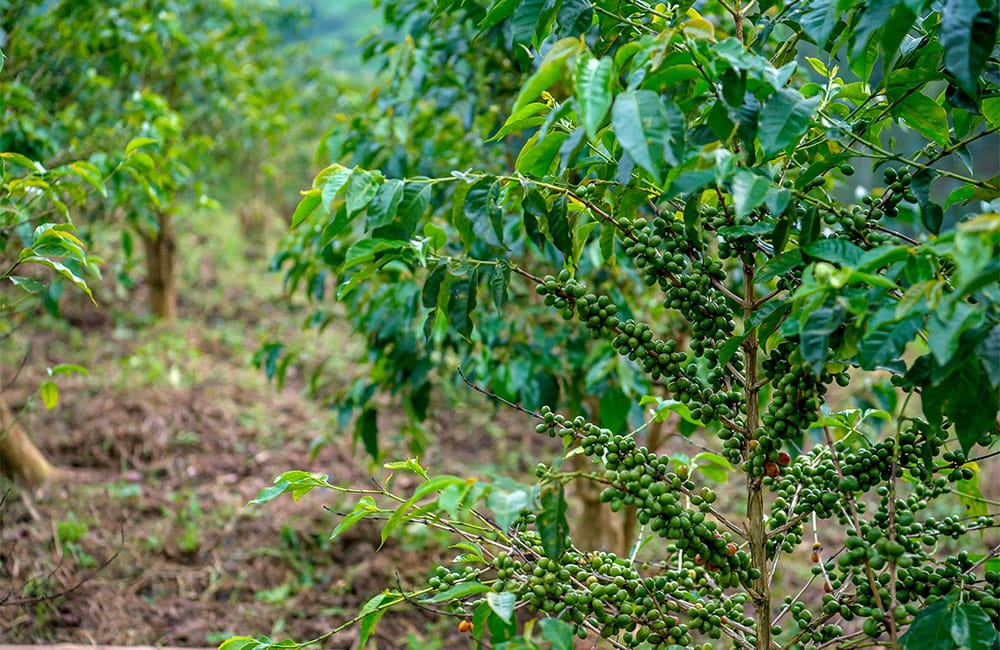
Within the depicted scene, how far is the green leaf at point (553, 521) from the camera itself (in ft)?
2.81

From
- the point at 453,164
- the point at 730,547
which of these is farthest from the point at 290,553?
the point at 730,547

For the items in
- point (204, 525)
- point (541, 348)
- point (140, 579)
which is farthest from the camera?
point (204, 525)

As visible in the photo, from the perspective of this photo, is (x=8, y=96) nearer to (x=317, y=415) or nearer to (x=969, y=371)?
(x=317, y=415)

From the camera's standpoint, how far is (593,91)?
0.77 m

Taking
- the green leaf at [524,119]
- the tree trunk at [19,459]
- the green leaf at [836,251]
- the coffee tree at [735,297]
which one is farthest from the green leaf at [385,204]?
the tree trunk at [19,459]

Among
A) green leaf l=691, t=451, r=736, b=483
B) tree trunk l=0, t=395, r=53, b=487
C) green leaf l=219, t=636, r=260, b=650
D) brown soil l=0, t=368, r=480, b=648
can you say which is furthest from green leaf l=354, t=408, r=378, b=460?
tree trunk l=0, t=395, r=53, b=487

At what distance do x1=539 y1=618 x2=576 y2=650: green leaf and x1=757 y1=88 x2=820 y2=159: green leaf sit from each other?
55cm

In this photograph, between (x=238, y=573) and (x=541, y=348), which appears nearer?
(x=541, y=348)

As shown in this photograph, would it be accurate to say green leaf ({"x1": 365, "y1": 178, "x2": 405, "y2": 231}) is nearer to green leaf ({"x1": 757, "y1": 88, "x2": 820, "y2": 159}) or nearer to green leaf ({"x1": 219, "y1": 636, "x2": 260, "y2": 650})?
green leaf ({"x1": 757, "y1": 88, "x2": 820, "y2": 159})

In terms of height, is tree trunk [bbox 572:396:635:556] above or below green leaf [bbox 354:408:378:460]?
below

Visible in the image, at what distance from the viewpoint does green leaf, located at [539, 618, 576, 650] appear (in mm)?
Result: 849

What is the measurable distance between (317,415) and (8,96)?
208 centimetres

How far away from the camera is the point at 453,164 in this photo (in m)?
2.26

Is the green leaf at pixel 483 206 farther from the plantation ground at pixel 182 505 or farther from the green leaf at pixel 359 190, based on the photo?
the plantation ground at pixel 182 505
